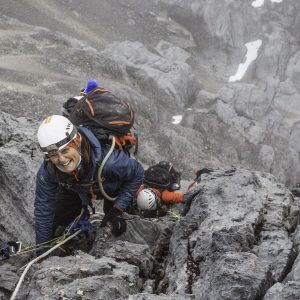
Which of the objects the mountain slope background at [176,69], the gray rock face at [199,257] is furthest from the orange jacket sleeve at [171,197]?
the mountain slope background at [176,69]

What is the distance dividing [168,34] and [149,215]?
4648 cm

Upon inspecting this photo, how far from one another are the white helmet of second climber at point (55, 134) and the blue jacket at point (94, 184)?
0.61 metres

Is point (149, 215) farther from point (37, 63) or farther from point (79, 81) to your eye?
point (37, 63)

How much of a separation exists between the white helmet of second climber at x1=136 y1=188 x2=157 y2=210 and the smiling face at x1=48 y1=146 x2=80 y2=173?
13.9ft

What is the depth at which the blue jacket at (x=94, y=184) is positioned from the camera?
24.7 ft

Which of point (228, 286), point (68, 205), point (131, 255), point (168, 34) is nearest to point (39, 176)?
point (68, 205)

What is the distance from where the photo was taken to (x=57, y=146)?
22.6 ft

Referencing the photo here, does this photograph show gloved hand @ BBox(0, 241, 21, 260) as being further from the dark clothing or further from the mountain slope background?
the mountain slope background

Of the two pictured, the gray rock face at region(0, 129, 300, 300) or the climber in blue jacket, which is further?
the climber in blue jacket

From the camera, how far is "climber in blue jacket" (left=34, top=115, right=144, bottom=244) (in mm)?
6973

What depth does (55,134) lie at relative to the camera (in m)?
6.89

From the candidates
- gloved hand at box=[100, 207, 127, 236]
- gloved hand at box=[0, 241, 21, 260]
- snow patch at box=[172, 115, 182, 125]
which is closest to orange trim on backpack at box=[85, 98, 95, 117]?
gloved hand at box=[100, 207, 127, 236]

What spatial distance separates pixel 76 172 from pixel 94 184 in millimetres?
681

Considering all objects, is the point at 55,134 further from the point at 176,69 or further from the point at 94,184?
the point at 176,69
